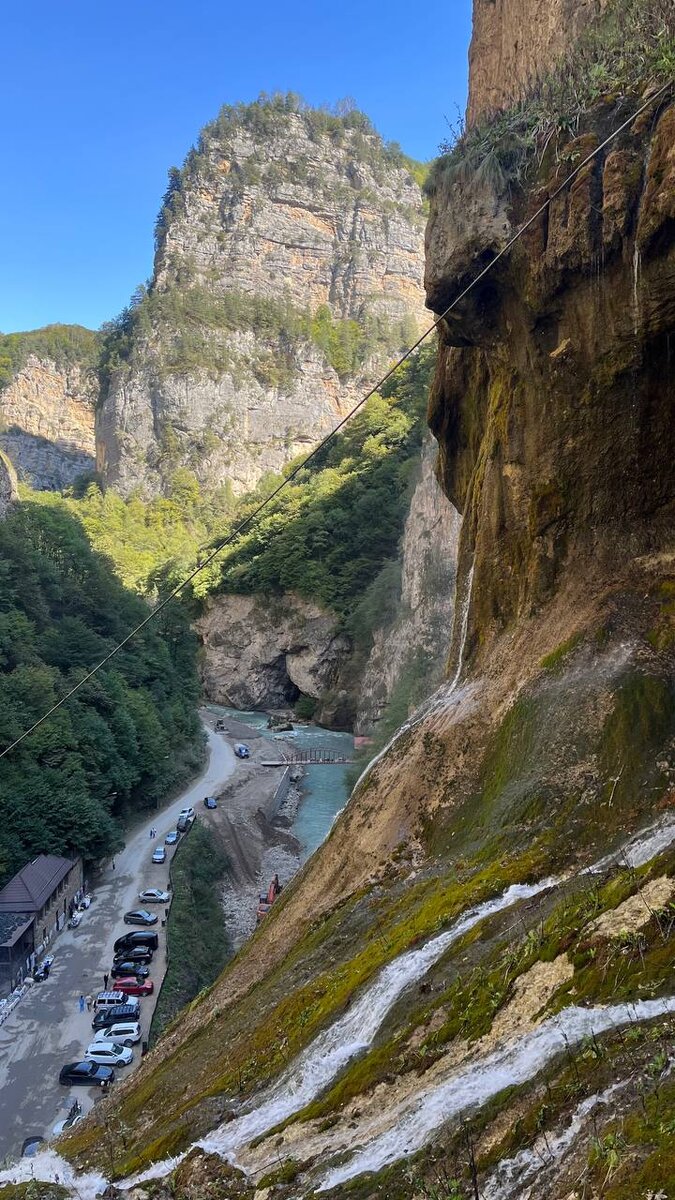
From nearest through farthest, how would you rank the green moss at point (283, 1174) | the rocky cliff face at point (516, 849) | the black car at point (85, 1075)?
the rocky cliff face at point (516, 849), the green moss at point (283, 1174), the black car at point (85, 1075)

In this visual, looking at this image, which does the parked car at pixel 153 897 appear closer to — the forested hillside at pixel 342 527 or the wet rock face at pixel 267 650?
the wet rock face at pixel 267 650

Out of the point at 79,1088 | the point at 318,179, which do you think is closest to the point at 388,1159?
the point at 79,1088

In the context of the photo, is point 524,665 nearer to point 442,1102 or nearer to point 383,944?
point 383,944

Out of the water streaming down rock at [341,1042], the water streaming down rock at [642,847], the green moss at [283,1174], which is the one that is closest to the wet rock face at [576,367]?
the water streaming down rock at [642,847]

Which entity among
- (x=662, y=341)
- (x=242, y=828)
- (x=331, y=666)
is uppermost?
(x=662, y=341)

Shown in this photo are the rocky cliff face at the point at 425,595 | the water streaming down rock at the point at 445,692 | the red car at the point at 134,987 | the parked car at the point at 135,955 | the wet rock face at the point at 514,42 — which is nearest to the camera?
the wet rock face at the point at 514,42

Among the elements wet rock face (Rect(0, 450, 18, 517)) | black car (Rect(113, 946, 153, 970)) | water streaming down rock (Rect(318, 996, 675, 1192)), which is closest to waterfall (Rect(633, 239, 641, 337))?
water streaming down rock (Rect(318, 996, 675, 1192))
